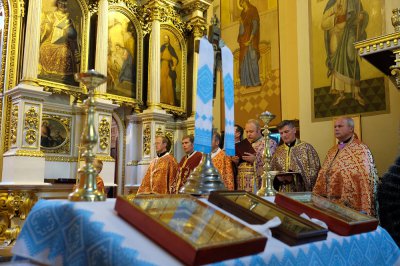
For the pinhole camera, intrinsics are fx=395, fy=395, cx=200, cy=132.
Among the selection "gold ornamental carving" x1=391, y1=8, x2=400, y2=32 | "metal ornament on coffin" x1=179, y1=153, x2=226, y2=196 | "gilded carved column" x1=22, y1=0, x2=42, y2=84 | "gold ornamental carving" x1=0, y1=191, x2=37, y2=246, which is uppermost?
"gilded carved column" x1=22, y1=0, x2=42, y2=84

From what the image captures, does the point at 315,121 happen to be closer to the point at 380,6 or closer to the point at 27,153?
the point at 380,6

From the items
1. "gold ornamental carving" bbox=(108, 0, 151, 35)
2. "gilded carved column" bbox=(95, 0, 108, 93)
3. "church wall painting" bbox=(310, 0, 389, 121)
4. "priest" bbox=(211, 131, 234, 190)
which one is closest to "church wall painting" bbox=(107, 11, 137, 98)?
"gold ornamental carving" bbox=(108, 0, 151, 35)

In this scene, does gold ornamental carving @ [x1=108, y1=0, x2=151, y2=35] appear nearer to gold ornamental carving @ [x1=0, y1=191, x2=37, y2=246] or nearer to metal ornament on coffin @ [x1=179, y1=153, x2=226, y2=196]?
gold ornamental carving @ [x1=0, y1=191, x2=37, y2=246]

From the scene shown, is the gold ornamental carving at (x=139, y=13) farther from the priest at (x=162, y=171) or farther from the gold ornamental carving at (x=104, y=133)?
the priest at (x=162, y=171)

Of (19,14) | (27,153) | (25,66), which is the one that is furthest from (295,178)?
(19,14)

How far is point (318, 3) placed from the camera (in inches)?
289

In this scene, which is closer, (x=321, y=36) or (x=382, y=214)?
(x=382, y=214)

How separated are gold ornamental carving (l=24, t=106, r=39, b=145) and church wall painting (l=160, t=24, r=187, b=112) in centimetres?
341

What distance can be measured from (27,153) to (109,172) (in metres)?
1.86

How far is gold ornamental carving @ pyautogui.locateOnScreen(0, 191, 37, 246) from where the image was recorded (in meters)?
6.68

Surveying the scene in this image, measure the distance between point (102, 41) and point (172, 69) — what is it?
7.40 feet

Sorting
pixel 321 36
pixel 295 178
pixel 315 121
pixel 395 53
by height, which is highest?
pixel 321 36

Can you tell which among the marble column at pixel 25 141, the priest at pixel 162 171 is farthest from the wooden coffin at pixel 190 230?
the marble column at pixel 25 141

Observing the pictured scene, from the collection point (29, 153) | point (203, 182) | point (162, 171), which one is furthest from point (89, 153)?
point (29, 153)
